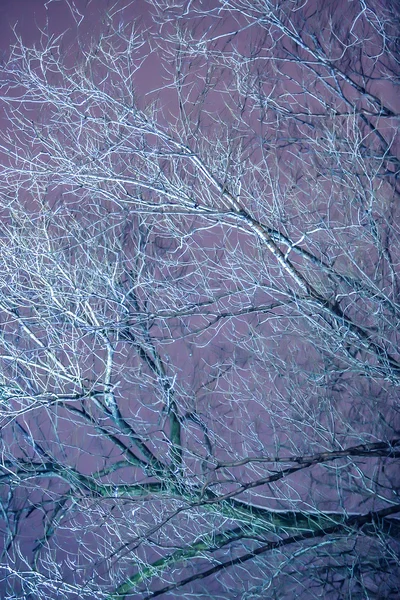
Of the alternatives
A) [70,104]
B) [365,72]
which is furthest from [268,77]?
[70,104]

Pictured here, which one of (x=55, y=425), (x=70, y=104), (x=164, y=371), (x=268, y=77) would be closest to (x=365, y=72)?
(x=268, y=77)

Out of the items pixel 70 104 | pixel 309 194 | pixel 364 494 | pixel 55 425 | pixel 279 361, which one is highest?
pixel 70 104

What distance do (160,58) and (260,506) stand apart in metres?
3.45

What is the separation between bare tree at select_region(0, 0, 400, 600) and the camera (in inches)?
149

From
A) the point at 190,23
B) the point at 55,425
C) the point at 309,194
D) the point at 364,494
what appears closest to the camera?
the point at 364,494

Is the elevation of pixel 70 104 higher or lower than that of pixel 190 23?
lower

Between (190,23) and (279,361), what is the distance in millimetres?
2605

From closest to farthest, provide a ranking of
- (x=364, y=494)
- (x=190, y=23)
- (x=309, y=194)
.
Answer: (x=364, y=494), (x=309, y=194), (x=190, y=23)

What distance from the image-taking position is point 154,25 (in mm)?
4395

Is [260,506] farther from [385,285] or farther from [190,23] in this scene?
[190,23]

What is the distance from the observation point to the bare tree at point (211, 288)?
12.4 feet

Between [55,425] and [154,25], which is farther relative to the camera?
[55,425]

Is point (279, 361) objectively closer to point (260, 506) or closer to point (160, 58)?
point (260, 506)

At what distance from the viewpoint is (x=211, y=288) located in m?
4.14
